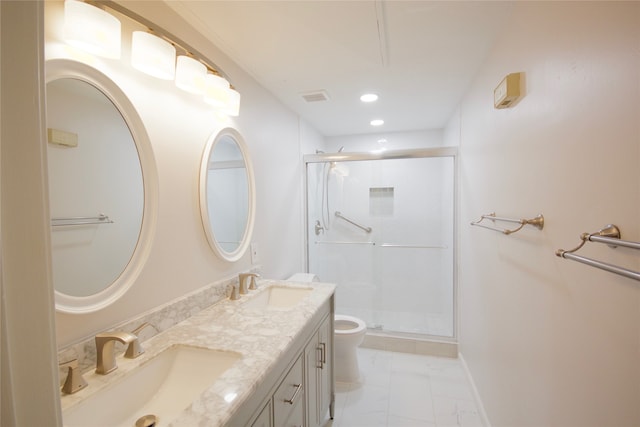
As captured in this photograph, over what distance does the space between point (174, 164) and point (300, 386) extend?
46.7 inches

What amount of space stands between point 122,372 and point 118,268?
37cm

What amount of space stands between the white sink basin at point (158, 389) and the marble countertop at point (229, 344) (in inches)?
0.9

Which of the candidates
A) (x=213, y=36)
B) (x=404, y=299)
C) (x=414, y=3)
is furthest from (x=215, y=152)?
(x=404, y=299)

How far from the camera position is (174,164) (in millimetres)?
1363

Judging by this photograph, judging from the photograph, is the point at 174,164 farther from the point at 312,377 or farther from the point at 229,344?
the point at 312,377

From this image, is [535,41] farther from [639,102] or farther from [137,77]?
[137,77]

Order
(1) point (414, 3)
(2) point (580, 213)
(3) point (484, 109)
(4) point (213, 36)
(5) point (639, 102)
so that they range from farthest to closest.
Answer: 1. (3) point (484, 109)
2. (4) point (213, 36)
3. (1) point (414, 3)
4. (2) point (580, 213)
5. (5) point (639, 102)

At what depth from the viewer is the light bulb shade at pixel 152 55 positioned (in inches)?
43.1

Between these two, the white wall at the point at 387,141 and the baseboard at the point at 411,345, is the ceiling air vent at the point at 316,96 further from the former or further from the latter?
the baseboard at the point at 411,345

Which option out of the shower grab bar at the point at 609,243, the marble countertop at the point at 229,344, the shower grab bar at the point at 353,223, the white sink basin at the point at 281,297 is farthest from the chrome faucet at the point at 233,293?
the shower grab bar at the point at 353,223

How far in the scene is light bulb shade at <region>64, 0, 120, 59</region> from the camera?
90 cm

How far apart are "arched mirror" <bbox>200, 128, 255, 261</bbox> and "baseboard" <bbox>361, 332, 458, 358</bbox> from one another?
1826mm

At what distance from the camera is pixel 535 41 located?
1146mm

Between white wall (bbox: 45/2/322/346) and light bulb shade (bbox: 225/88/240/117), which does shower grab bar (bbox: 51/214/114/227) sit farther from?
light bulb shade (bbox: 225/88/240/117)
